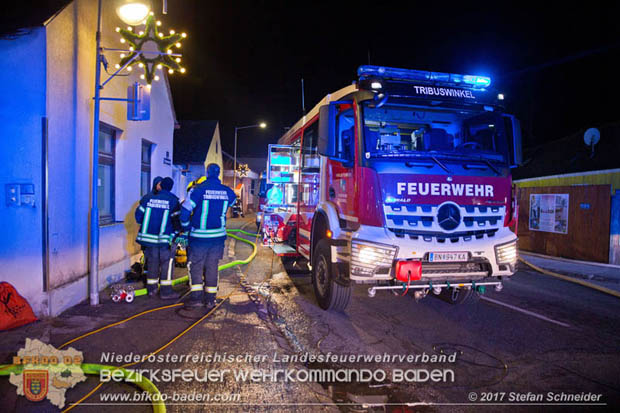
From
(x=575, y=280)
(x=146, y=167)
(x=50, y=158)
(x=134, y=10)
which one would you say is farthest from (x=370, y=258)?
(x=146, y=167)

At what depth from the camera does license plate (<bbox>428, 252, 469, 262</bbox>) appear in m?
4.57

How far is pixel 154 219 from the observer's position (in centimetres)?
615

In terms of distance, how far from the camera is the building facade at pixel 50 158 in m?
5.02

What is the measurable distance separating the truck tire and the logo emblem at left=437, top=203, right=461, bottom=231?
157 cm

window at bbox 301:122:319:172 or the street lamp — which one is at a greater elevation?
the street lamp

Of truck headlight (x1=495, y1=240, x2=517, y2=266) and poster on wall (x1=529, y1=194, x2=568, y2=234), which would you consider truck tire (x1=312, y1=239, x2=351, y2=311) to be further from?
poster on wall (x1=529, y1=194, x2=568, y2=234)

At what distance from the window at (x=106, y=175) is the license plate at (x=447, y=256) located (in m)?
6.15

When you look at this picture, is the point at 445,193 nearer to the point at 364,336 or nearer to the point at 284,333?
the point at 364,336

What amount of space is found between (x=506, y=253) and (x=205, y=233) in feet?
14.0

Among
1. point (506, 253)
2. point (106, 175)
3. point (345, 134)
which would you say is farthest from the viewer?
point (106, 175)

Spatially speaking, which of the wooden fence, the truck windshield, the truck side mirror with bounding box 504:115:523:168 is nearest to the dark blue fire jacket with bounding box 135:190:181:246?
the truck windshield

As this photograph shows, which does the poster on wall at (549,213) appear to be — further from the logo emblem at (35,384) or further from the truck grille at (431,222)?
the logo emblem at (35,384)

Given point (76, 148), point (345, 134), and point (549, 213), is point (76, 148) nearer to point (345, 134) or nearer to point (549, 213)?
point (345, 134)

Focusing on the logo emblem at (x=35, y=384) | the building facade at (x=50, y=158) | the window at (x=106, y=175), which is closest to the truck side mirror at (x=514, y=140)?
the logo emblem at (x=35, y=384)
